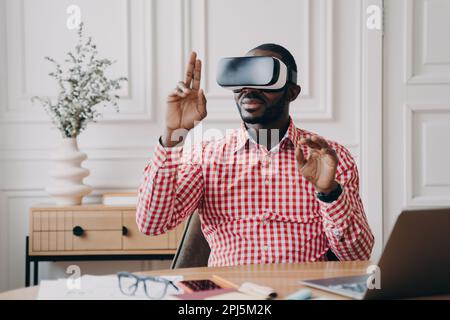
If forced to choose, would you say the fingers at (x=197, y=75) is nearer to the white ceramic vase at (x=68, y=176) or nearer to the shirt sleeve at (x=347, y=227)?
the shirt sleeve at (x=347, y=227)

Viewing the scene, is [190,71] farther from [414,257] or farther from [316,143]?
[414,257]

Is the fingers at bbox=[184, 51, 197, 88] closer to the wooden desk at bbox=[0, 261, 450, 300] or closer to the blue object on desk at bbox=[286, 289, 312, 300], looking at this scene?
the wooden desk at bbox=[0, 261, 450, 300]

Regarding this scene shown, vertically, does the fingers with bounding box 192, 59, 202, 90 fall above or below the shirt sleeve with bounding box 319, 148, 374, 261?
above

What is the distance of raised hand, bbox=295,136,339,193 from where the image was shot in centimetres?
125

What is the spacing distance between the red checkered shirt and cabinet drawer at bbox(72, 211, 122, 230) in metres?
0.80

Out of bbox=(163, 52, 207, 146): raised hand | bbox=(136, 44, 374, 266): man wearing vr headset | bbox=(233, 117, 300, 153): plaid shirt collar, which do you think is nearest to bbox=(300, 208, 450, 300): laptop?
bbox=(136, 44, 374, 266): man wearing vr headset

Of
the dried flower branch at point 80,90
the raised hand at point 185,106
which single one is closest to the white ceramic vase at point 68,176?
the dried flower branch at point 80,90

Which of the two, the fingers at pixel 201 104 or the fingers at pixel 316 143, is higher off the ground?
the fingers at pixel 201 104

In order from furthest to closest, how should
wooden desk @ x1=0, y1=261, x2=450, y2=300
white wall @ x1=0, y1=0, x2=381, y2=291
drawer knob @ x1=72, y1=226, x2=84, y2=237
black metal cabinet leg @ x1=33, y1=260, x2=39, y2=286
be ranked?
white wall @ x1=0, y1=0, x2=381, y2=291, black metal cabinet leg @ x1=33, y1=260, x2=39, y2=286, drawer knob @ x1=72, y1=226, x2=84, y2=237, wooden desk @ x1=0, y1=261, x2=450, y2=300

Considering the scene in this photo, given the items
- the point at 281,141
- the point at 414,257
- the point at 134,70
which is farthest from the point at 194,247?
the point at 134,70

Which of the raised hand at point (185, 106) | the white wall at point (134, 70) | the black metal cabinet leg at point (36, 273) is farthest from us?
the white wall at point (134, 70)

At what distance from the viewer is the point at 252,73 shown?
1.41 m

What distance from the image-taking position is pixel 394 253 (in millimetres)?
883

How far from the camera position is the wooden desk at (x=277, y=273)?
3.22 ft
